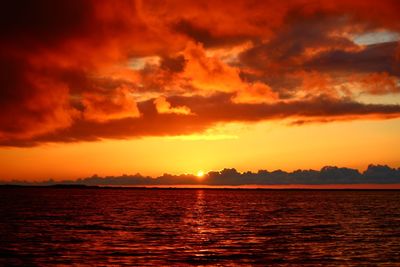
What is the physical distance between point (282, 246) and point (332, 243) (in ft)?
22.3

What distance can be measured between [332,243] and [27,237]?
124 feet

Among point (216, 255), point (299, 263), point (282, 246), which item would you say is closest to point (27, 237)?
point (216, 255)

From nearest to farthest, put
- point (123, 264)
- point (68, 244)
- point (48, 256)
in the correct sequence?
point (123, 264) → point (48, 256) → point (68, 244)

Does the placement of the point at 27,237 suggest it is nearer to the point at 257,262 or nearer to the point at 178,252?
the point at 178,252

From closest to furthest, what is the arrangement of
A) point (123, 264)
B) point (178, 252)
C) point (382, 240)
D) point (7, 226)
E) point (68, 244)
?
1. point (123, 264)
2. point (178, 252)
3. point (68, 244)
4. point (382, 240)
5. point (7, 226)

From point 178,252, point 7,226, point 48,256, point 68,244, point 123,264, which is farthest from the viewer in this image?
point 7,226

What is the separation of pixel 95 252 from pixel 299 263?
2029 centimetres

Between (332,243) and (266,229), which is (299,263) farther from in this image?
(266,229)

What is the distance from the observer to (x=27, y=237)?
63875 mm

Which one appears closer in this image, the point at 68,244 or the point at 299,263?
the point at 299,263

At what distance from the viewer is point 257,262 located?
46.2 meters

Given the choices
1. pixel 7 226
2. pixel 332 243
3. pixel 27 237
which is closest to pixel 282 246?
pixel 332 243

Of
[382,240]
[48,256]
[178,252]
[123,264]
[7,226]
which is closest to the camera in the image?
[123,264]

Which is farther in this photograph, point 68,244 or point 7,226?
point 7,226
